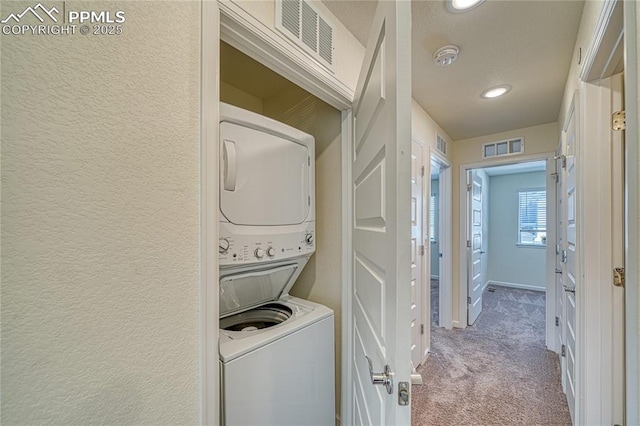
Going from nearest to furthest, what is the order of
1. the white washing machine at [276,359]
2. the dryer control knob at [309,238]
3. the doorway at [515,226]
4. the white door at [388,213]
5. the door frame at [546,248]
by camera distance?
the white door at [388,213] < the white washing machine at [276,359] < the dryer control knob at [309,238] < the door frame at [546,248] < the doorway at [515,226]

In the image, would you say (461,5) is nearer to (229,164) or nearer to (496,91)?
(496,91)

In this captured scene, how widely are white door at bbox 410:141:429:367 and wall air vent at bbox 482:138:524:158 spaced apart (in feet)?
3.93

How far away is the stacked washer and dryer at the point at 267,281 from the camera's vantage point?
978 mm

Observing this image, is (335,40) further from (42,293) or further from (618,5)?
(42,293)

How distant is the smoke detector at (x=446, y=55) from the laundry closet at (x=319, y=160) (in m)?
0.72

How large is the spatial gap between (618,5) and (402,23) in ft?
2.76

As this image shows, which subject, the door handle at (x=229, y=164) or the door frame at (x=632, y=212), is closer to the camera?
the door frame at (x=632, y=212)

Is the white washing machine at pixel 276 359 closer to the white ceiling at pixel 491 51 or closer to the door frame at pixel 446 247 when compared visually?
the white ceiling at pixel 491 51

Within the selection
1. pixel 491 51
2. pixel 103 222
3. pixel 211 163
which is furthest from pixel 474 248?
pixel 103 222

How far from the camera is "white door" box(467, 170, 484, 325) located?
122 inches

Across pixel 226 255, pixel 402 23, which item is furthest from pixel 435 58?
pixel 226 255

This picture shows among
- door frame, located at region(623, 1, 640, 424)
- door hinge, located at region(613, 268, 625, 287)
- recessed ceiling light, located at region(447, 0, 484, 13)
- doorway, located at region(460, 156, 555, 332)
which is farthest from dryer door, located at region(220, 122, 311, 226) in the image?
doorway, located at region(460, 156, 555, 332)

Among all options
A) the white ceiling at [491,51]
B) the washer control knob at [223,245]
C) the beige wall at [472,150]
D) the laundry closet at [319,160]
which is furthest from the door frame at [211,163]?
the beige wall at [472,150]

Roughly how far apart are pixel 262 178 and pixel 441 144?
2464 mm
